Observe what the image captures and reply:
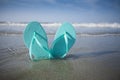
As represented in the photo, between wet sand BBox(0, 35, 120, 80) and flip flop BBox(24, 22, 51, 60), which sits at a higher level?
flip flop BBox(24, 22, 51, 60)

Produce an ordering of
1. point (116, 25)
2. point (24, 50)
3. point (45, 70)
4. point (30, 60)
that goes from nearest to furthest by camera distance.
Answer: point (45, 70)
point (30, 60)
point (24, 50)
point (116, 25)

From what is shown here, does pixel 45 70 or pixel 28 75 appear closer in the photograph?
pixel 28 75

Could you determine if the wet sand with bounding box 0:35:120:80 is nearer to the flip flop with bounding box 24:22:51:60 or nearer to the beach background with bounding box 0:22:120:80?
the beach background with bounding box 0:22:120:80

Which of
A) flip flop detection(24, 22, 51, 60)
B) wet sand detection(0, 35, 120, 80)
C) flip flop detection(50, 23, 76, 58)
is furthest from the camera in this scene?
flip flop detection(50, 23, 76, 58)

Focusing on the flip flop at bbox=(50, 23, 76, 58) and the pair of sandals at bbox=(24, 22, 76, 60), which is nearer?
the pair of sandals at bbox=(24, 22, 76, 60)

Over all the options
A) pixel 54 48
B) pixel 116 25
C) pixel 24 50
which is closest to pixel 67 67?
pixel 54 48

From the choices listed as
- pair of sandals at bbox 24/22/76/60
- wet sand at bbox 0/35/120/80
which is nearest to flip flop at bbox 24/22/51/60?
pair of sandals at bbox 24/22/76/60

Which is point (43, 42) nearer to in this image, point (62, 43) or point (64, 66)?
point (62, 43)

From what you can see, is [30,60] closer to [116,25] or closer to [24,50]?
[24,50]
